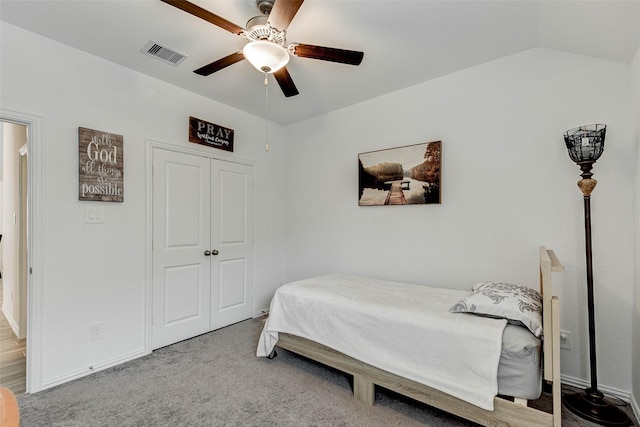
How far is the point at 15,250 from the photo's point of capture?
129 inches

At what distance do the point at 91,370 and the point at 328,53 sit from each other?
3017 mm

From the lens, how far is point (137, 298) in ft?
9.09

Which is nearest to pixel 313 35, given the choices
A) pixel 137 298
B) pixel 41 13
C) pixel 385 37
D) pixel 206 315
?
pixel 385 37

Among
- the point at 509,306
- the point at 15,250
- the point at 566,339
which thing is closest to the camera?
the point at 509,306

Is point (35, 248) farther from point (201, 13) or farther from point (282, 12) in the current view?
point (282, 12)

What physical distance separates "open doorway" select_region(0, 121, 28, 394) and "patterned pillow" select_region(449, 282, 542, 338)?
3.51m

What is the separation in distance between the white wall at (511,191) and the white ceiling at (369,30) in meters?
0.21

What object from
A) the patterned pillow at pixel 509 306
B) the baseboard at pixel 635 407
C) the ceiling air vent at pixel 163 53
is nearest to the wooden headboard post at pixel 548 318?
the patterned pillow at pixel 509 306

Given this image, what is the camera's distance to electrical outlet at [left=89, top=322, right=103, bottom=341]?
2.47 meters

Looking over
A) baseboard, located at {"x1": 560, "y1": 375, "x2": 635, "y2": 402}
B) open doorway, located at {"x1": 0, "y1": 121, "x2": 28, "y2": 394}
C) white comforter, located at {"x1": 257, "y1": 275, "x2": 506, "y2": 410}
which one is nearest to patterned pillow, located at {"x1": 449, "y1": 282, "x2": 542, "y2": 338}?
white comforter, located at {"x1": 257, "y1": 275, "x2": 506, "y2": 410}

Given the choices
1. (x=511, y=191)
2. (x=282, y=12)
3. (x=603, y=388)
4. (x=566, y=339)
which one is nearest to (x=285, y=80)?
(x=282, y=12)

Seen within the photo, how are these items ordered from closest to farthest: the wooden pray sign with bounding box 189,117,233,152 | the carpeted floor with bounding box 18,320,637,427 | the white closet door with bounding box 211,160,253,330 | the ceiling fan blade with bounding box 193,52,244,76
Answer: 1. the carpeted floor with bounding box 18,320,637,427
2. the ceiling fan blade with bounding box 193,52,244,76
3. the wooden pray sign with bounding box 189,117,233,152
4. the white closet door with bounding box 211,160,253,330

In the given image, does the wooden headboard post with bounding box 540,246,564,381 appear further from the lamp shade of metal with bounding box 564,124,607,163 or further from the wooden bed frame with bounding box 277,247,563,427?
the lamp shade of metal with bounding box 564,124,607,163

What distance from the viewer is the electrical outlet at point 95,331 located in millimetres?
2471
